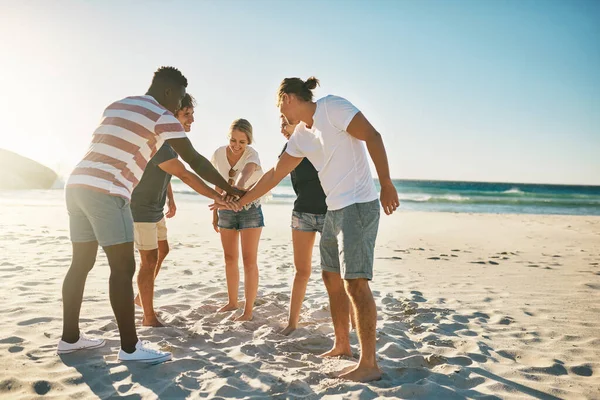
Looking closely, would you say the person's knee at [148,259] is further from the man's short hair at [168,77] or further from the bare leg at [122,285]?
the man's short hair at [168,77]

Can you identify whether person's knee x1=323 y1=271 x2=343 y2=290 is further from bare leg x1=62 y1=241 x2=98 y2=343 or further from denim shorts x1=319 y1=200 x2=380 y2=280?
bare leg x1=62 y1=241 x2=98 y2=343

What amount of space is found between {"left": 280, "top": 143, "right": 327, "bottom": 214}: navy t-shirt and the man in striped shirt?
3.52 ft

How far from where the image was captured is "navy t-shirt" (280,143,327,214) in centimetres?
367

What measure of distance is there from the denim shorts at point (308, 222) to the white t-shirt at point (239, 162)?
660 millimetres

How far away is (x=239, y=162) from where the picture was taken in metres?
4.45

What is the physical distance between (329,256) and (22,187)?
27.7 metres

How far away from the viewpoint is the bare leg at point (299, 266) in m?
3.76

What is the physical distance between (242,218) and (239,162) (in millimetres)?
597

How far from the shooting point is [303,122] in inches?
125

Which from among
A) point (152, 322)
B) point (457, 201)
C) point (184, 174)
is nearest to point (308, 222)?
point (184, 174)

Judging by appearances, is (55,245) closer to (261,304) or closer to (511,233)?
(261,304)

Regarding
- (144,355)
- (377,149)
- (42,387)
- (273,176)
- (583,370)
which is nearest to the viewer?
(42,387)

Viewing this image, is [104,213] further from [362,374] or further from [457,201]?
[457,201]

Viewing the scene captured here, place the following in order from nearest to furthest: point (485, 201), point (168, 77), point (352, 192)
Result: point (352, 192) < point (168, 77) < point (485, 201)
